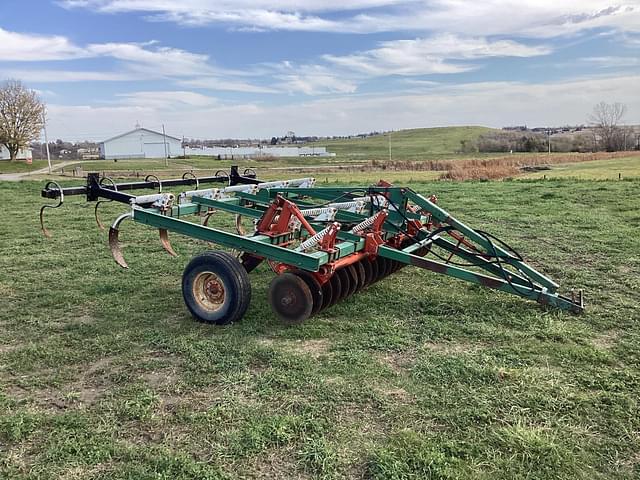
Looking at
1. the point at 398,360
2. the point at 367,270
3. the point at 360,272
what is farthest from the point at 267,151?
the point at 398,360

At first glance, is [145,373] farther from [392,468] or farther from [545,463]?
[545,463]

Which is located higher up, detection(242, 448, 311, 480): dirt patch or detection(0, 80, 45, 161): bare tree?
detection(0, 80, 45, 161): bare tree

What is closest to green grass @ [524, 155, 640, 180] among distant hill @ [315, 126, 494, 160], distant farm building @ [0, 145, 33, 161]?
distant farm building @ [0, 145, 33, 161]

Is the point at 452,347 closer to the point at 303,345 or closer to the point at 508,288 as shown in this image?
the point at 508,288

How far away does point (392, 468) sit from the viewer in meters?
2.88

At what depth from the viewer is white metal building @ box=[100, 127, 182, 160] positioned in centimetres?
9194

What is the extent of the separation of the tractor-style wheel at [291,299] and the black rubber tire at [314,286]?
0.19 ft

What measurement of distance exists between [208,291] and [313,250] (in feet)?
3.56

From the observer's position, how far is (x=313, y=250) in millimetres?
5254

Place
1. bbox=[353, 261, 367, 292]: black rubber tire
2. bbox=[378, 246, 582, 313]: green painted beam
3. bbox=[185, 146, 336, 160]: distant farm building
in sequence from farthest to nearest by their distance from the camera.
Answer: bbox=[185, 146, 336, 160]: distant farm building
bbox=[353, 261, 367, 292]: black rubber tire
bbox=[378, 246, 582, 313]: green painted beam

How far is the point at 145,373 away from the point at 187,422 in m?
0.92

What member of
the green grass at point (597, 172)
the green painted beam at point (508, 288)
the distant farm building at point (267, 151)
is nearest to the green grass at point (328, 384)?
the green painted beam at point (508, 288)

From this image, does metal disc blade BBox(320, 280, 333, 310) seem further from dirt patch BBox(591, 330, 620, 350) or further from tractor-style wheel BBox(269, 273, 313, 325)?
dirt patch BBox(591, 330, 620, 350)

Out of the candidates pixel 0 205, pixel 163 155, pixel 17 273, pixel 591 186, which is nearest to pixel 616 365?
pixel 17 273
